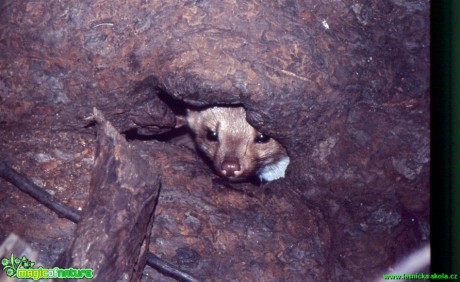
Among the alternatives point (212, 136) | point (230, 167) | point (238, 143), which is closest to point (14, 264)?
point (230, 167)

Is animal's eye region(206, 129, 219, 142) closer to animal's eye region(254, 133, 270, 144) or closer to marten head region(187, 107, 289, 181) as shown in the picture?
marten head region(187, 107, 289, 181)

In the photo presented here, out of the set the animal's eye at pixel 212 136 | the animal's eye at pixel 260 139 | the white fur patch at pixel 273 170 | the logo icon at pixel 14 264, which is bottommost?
the white fur patch at pixel 273 170

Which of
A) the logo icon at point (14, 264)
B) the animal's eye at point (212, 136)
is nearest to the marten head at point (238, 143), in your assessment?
the animal's eye at point (212, 136)

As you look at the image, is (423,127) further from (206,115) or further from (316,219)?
(206,115)

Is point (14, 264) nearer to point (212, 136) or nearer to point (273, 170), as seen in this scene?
point (212, 136)

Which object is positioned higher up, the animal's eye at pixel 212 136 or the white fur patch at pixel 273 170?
the animal's eye at pixel 212 136

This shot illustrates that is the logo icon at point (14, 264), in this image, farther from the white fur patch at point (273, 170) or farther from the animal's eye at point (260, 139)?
the white fur patch at point (273, 170)
